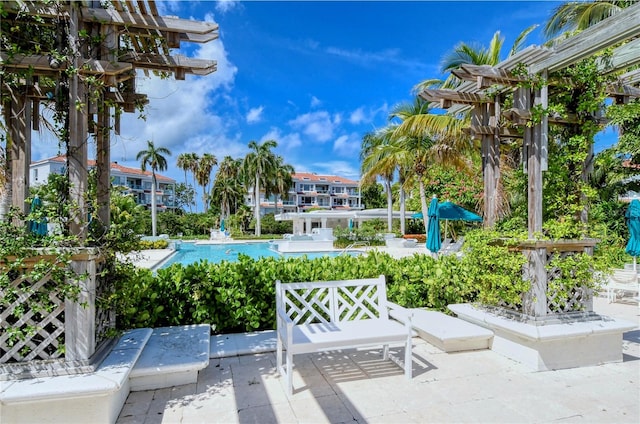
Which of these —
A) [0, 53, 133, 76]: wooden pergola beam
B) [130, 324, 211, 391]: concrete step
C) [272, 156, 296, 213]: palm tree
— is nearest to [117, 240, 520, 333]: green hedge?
[130, 324, 211, 391]: concrete step

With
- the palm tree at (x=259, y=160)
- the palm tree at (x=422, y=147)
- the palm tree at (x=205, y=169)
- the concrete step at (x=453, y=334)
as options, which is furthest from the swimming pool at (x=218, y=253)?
the palm tree at (x=205, y=169)

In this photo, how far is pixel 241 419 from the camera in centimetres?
258

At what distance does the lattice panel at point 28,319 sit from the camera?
245 centimetres

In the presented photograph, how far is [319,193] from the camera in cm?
6153

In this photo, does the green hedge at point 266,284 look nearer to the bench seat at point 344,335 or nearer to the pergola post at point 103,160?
the pergola post at point 103,160

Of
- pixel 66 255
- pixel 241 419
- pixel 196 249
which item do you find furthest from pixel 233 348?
pixel 196 249

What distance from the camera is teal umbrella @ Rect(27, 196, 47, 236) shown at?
260cm

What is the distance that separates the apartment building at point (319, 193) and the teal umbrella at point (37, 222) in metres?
54.6

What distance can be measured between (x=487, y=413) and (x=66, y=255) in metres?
3.32

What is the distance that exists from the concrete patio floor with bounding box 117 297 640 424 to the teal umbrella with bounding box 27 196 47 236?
61.5 inches

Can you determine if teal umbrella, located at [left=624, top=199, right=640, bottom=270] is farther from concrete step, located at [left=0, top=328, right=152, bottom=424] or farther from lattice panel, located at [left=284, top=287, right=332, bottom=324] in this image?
concrete step, located at [left=0, top=328, right=152, bottom=424]

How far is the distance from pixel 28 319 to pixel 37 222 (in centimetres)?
74

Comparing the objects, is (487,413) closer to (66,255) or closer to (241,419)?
(241,419)

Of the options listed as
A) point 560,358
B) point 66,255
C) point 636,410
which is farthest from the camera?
point 560,358
